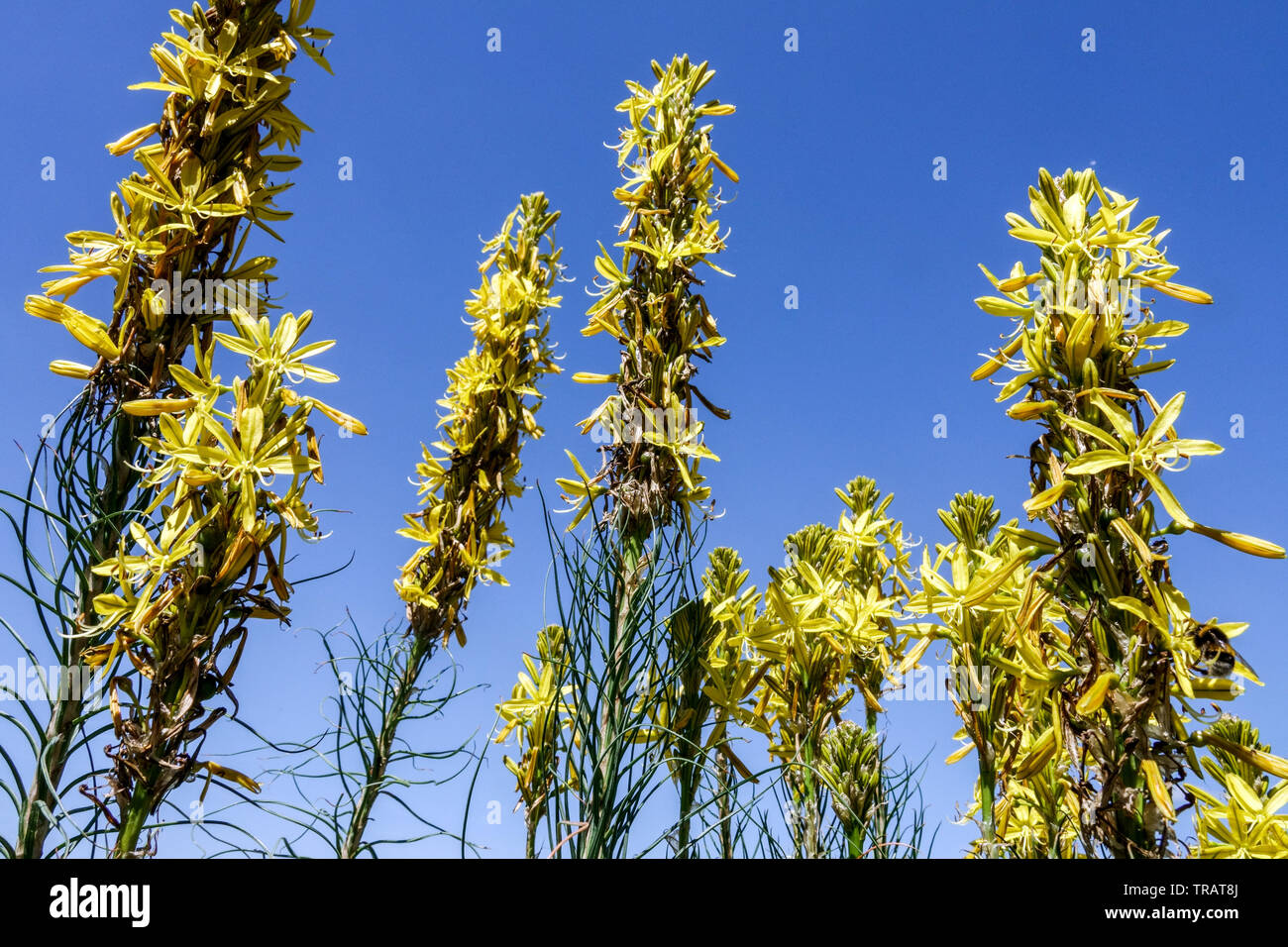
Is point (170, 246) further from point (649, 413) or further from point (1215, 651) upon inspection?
point (1215, 651)

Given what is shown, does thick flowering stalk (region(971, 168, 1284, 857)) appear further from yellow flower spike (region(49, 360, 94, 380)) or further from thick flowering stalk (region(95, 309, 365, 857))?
yellow flower spike (region(49, 360, 94, 380))

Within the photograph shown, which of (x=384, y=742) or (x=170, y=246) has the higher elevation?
(x=170, y=246)

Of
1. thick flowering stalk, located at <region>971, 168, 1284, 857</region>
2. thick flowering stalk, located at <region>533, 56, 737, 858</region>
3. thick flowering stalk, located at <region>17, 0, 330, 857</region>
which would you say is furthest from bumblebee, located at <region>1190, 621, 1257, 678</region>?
thick flowering stalk, located at <region>17, 0, 330, 857</region>

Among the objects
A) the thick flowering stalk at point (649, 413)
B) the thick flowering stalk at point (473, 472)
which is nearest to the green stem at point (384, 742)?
the thick flowering stalk at point (473, 472)

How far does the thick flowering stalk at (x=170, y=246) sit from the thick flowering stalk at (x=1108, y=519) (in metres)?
2.95

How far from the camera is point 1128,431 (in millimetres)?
2221

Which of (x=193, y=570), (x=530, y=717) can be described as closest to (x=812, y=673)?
(x=530, y=717)

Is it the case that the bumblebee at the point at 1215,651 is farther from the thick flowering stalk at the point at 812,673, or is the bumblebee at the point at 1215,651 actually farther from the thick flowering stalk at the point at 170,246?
the thick flowering stalk at the point at 170,246

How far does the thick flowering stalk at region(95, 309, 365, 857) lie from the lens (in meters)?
2.13

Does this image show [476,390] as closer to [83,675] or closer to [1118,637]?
[83,675]

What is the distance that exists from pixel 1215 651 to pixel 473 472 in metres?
4.36

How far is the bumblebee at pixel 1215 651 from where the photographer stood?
1.96 meters

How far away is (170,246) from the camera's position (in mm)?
2711
